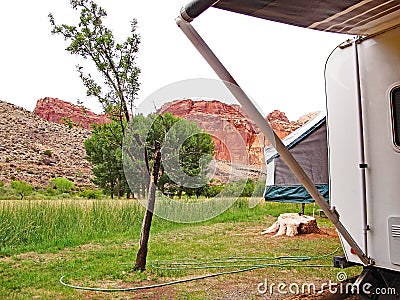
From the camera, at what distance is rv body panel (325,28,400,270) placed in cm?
149

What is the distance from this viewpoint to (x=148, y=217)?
2.44 m

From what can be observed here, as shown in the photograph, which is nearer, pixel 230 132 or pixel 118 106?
pixel 230 132

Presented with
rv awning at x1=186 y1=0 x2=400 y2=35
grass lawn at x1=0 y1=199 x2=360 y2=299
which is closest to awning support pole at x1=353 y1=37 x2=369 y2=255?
rv awning at x1=186 y1=0 x2=400 y2=35

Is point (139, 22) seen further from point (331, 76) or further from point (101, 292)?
point (101, 292)

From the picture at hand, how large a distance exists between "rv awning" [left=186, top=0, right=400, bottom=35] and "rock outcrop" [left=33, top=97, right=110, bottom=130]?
1.41m

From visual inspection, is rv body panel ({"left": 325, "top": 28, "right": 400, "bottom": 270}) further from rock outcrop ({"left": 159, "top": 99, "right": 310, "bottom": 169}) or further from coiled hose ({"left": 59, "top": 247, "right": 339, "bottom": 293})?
coiled hose ({"left": 59, "top": 247, "right": 339, "bottom": 293})

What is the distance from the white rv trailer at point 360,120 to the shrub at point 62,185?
134 centimetres

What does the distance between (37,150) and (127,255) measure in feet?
2.75

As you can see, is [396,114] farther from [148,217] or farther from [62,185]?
[62,185]

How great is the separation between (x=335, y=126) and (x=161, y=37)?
5.01 ft

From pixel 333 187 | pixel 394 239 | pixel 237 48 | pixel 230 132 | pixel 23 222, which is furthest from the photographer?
pixel 237 48

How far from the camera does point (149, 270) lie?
2379 millimetres

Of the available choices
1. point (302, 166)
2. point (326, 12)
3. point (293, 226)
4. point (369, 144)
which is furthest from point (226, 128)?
point (293, 226)

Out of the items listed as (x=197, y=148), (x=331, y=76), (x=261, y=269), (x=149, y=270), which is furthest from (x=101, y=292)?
(x=331, y=76)
